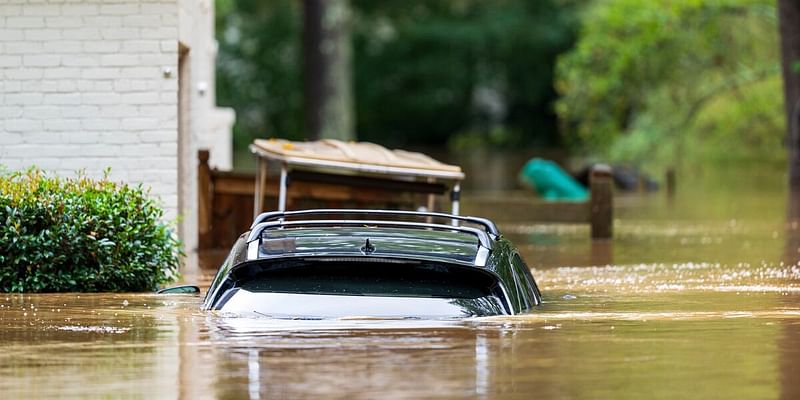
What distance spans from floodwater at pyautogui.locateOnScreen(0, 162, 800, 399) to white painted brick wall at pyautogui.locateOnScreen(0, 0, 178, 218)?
3.29 metres

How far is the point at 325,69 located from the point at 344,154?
21.4 meters

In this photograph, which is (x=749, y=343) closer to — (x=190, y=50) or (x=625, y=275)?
(x=625, y=275)

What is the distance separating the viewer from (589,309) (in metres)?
10.3

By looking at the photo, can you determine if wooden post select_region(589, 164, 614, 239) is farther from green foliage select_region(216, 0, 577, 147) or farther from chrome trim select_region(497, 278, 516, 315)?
green foliage select_region(216, 0, 577, 147)

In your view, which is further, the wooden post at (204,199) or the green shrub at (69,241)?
the wooden post at (204,199)

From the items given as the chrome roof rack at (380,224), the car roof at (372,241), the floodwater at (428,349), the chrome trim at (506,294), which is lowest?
the floodwater at (428,349)

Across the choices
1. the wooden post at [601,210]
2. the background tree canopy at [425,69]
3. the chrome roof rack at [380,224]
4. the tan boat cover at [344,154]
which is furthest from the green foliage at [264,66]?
the chrome roof rack at [380,224]

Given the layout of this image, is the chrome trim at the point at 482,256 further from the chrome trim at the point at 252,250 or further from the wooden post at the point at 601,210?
the wooden post at the point at 601,210

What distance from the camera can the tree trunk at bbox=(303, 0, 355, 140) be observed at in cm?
3606

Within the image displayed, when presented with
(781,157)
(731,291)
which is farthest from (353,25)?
(731,291)

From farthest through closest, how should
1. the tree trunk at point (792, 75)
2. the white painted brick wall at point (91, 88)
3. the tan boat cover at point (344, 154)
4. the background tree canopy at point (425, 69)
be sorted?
the background tree canopy at point (425, 69), the tree trunk at point (792, 75), the tan boat cover at point (344, 154), the white painted brick wall at point (91, 88)

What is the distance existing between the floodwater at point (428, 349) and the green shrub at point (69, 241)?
0.36 m

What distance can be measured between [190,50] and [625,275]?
5012 millimetres

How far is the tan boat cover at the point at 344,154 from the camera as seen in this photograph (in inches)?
578
